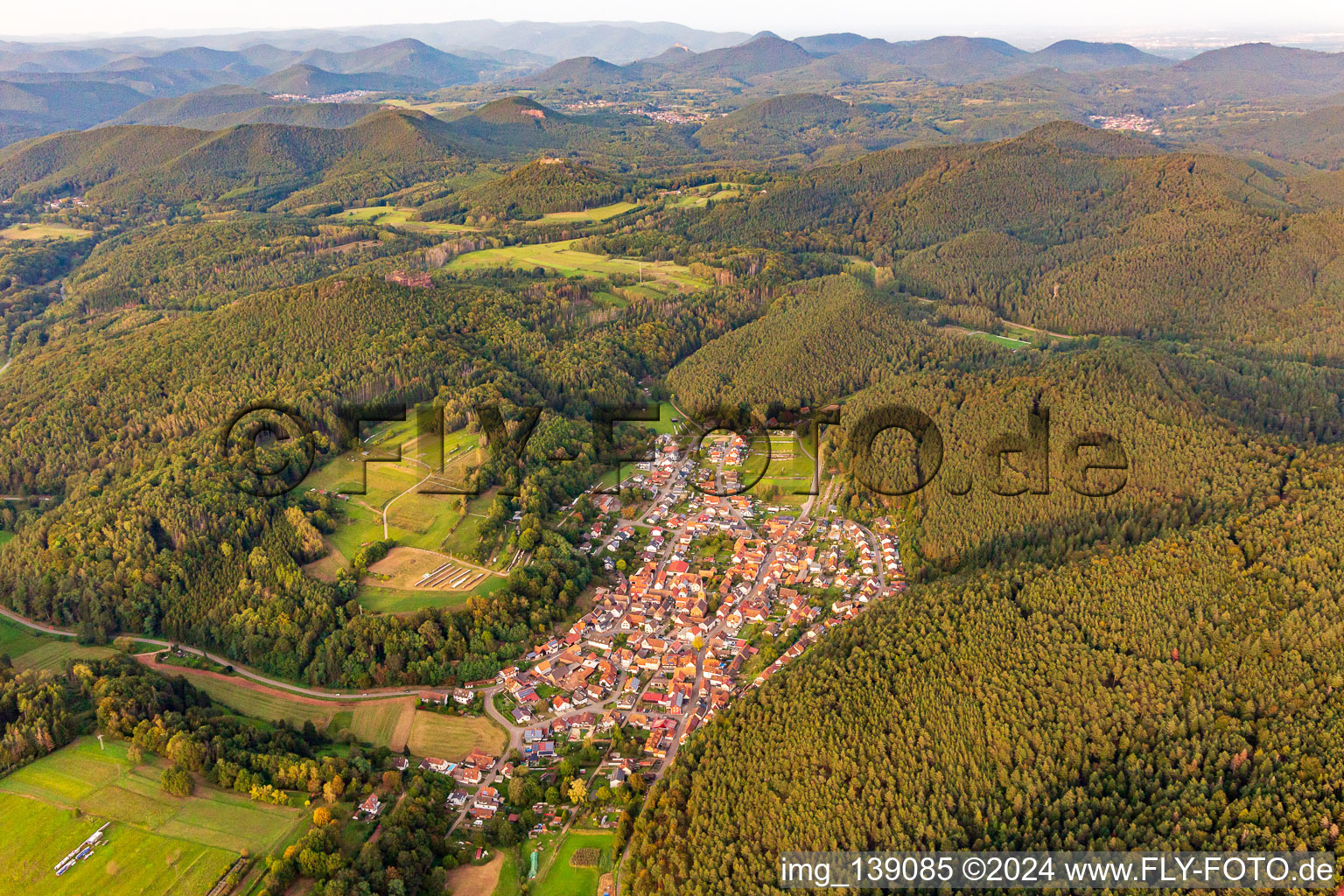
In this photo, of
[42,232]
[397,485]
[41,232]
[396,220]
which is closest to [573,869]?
[397,485]

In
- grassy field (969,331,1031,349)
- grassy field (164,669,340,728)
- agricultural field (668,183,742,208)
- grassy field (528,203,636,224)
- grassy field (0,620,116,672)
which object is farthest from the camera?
agricultural field (668,183,742,208)

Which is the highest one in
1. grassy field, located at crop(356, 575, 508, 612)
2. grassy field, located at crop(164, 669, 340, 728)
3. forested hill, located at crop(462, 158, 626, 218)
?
forested hill, located at crop(462, 158, 626, 218)

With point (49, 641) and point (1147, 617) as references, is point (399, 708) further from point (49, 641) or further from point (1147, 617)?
point (1147, 617)

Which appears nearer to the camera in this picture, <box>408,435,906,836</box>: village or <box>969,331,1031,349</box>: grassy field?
<box>408,435,906,836</box>: village

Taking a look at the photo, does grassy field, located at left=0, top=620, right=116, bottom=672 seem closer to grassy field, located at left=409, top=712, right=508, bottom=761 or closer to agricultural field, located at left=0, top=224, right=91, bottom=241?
grassy field, located at left=409, top=712, right=508, bottom=761

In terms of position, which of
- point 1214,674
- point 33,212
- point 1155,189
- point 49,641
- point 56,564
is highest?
point 1155,189

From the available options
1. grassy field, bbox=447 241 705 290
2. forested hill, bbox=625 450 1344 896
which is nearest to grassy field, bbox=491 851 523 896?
forested hill, bbox=625 450 1344 896

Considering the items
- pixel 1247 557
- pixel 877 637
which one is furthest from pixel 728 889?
pixel 1247 557

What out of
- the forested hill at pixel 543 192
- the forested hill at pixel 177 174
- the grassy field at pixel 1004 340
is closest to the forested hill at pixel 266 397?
the grassy field at pixel 1004 340
